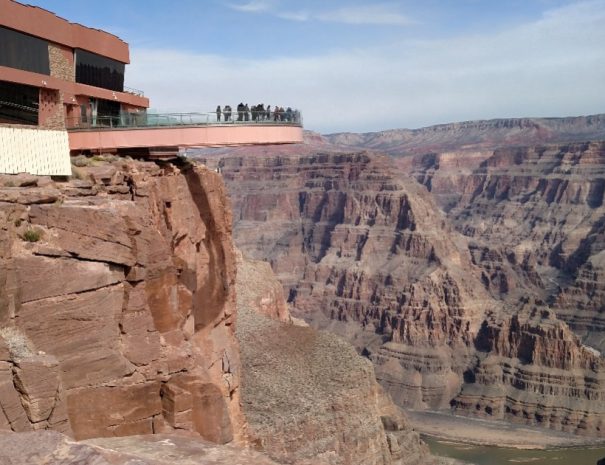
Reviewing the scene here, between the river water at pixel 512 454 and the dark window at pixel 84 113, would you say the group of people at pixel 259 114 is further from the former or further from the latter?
the river water at pixel 512 454

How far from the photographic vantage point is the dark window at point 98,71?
1174 inches

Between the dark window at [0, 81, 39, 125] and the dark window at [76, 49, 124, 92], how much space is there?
122 inches

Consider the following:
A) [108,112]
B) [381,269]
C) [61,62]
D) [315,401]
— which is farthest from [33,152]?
[381,269]

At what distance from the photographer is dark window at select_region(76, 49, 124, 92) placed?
2983 cm

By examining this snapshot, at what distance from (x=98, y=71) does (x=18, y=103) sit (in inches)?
223

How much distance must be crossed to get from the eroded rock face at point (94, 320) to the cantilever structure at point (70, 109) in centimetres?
400

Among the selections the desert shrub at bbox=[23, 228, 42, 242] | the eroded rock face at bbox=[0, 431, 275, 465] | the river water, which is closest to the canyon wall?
the river water

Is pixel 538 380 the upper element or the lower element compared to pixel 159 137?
lower

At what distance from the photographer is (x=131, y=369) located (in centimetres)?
1856

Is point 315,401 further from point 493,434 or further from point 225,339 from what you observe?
point 493,434

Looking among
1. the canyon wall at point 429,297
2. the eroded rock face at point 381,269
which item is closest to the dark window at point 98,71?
the canyon wall at point 429,297

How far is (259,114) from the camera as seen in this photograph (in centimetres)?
2856

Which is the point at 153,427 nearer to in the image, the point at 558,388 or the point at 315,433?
the point at 315,433

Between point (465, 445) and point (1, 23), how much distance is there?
81.5 meters
